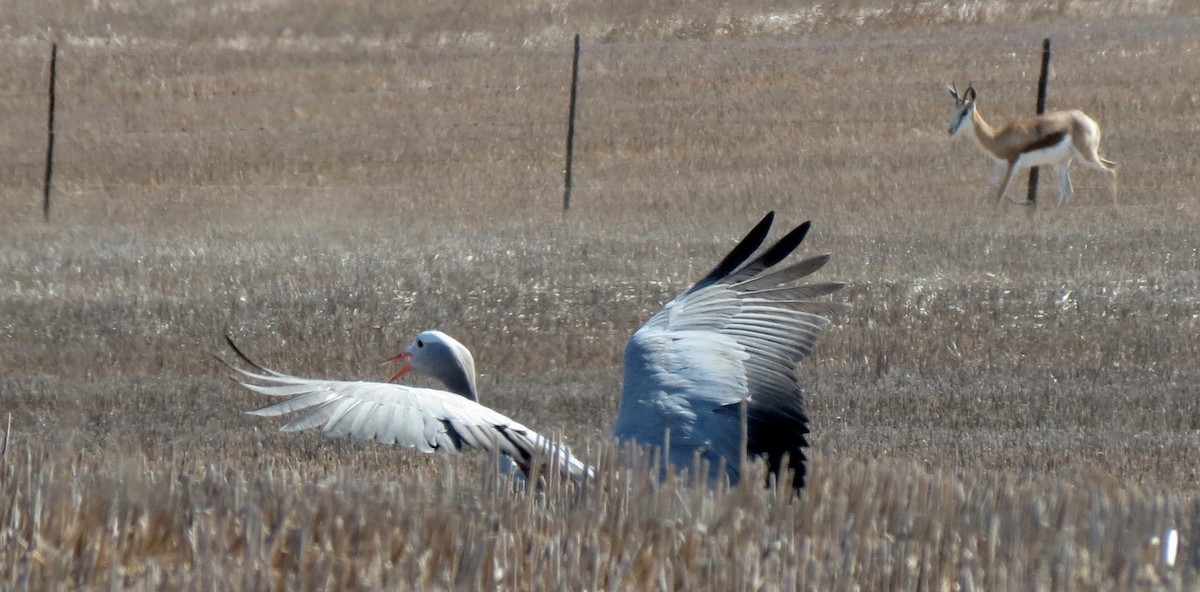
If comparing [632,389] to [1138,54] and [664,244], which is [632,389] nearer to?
[664,244]

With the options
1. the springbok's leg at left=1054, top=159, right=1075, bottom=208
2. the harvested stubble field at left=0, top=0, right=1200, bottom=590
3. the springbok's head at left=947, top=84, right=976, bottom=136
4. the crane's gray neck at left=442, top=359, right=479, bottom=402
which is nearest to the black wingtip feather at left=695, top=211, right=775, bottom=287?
the harvested stubble field at left=0, top=0, right=1200, bottom=590

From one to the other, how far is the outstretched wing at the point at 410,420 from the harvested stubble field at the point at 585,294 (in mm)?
140

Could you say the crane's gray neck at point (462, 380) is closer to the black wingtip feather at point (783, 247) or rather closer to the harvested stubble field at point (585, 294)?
the harvested stubble field at point (585, 294)

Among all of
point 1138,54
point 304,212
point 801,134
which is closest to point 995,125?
point 801,134

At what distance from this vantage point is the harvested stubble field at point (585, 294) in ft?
12.9

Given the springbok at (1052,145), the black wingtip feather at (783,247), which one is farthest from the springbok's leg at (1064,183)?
the black wingtip feather at (783,247)

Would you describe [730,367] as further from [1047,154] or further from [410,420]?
[1047,154]

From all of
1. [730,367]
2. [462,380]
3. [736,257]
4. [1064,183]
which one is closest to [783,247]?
[736,257]

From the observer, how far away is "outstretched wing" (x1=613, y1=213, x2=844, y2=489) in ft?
16.9

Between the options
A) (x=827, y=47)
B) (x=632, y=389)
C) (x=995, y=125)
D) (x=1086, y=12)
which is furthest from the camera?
(x=1086, y=12)

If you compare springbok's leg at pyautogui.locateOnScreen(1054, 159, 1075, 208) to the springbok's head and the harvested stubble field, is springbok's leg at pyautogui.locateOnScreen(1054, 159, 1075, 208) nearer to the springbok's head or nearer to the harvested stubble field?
the harvested stubble field

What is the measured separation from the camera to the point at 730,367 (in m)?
5.60

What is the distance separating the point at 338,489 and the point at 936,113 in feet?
62.5

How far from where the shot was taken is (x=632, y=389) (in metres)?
5.29
